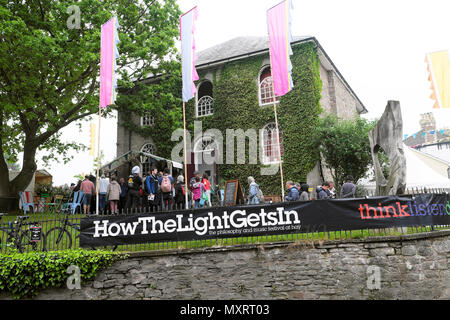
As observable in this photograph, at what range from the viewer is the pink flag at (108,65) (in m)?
11.7

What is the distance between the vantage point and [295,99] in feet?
62.1

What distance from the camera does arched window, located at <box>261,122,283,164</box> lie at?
62.8 ft

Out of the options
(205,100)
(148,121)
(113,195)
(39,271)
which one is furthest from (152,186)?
(148,121)

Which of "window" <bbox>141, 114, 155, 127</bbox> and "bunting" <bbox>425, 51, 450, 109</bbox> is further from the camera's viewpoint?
"window" <bbox>141, 114, 155, 127</bbox>

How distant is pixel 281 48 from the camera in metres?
11.4

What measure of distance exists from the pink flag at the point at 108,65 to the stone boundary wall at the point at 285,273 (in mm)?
6236

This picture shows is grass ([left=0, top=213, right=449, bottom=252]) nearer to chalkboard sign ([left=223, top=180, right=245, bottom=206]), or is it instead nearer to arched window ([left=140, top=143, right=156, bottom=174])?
chalkboard sign ([left=223, top=180, right=245, bottom=206])

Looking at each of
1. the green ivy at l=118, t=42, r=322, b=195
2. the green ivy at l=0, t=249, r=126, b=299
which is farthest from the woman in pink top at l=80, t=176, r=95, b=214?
the green ivy at l=118, t=42, r=322, b=195

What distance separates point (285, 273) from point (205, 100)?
15887mm

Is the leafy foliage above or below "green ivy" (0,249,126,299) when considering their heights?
above

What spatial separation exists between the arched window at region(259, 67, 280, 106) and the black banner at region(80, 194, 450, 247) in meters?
12.5

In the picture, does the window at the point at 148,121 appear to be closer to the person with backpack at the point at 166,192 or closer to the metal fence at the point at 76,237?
the person with backpack at the point at 166,192

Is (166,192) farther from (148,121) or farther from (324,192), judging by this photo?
(148,121)

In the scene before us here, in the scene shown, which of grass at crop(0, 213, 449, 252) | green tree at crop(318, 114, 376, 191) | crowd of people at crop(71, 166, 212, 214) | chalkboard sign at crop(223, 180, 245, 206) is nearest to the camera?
grass at crop(0, 213, 449, 252)
